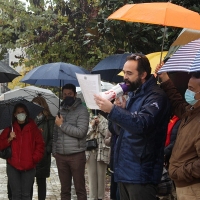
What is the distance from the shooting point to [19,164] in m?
7.44

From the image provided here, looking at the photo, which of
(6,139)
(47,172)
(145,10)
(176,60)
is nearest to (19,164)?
(6,139)

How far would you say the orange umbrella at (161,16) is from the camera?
5445mm

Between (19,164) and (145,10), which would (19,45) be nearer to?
(19,164)

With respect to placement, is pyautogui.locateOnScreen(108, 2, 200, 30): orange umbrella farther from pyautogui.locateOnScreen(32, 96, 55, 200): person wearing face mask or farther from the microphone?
pyautogui.locateOnScreen(32, 96, 55, 200): person wearing face mask

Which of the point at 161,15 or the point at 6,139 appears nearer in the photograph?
the point at 161,15

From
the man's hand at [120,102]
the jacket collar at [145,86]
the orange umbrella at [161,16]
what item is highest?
the orange umbrella at [161,16]

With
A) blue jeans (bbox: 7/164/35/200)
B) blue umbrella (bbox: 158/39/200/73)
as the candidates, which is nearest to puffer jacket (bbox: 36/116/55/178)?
blue jeans (bbox: 7/164/35/200)

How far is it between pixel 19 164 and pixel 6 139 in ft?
1.43

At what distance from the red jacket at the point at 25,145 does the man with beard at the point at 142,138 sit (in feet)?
9.80

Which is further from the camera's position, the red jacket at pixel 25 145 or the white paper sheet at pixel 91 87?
the red jacket at pixel 25 145

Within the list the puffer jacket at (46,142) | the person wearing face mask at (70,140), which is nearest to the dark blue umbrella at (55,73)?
the person wearing face mask at (70,140)

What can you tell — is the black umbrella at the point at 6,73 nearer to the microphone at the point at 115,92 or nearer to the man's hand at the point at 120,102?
the man's hand at the point at 120,102

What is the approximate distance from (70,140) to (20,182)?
3.27 ft

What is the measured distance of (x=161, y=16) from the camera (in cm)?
548
